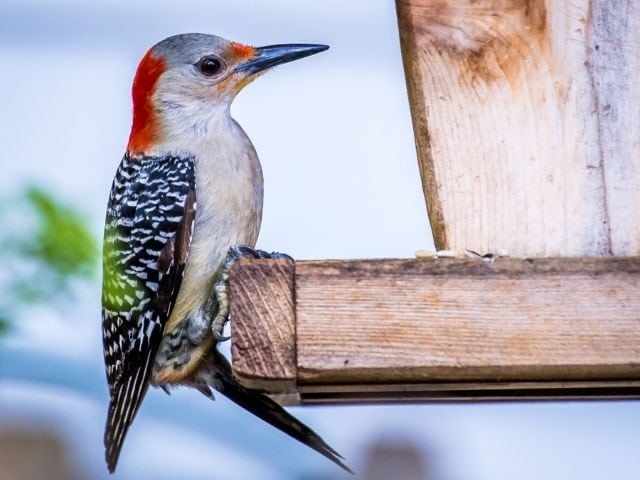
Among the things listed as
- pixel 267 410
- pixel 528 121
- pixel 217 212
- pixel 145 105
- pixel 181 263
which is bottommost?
pixel 267 410

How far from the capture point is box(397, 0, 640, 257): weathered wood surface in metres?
3.03

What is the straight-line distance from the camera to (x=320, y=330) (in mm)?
2645

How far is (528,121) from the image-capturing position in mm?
3113

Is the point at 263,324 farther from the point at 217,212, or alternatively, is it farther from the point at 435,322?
the point at 217,212

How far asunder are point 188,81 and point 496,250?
6.60 ft

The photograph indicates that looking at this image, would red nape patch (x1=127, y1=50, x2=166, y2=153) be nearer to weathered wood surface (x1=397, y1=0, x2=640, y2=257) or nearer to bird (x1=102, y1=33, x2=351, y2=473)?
bird (x1=102, y1=33, x2=351, y2=473)

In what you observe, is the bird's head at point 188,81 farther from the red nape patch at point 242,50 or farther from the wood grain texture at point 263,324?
the wood grain texture at point 263,324

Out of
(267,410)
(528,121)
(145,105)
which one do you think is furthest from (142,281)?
(528,121)

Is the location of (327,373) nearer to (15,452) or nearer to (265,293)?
(265,293)

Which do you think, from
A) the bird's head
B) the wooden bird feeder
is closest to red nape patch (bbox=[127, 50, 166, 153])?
the bird's head

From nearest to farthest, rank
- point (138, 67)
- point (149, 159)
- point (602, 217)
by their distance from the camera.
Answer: point (602, 217) → point (149, 159) → point (138, 67)

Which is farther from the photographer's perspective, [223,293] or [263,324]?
[223,293]

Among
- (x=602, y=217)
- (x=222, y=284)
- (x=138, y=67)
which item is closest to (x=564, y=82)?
(x=602, y=217)

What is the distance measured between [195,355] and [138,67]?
54.1 inches
